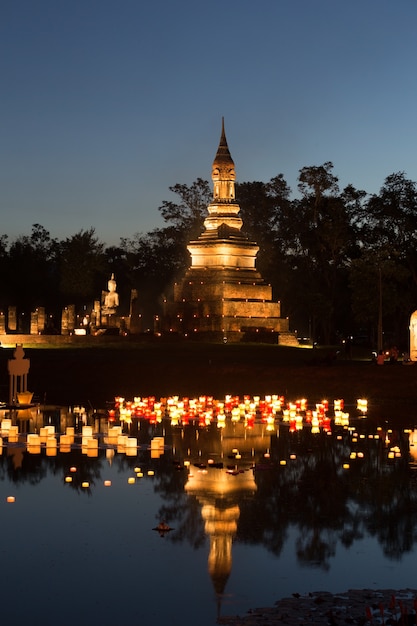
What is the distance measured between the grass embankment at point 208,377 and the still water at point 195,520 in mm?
10299

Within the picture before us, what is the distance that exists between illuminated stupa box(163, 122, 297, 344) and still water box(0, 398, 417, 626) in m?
45.3

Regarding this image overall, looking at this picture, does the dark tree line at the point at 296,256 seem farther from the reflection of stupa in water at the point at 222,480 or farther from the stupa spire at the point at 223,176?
the reflection of stupa in water at the point at 222,480

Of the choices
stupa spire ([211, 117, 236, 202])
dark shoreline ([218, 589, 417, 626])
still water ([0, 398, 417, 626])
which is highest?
stupa spire ([211, 117, 236, 202])

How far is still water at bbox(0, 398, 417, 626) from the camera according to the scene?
555 inches

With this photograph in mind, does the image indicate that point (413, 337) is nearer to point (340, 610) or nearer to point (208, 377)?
point (208, 377)

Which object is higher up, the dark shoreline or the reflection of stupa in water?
the reflection of stupa in water

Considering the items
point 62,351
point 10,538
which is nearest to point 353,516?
point 10,538

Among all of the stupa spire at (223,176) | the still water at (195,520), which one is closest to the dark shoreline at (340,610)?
the still water at (195,520)

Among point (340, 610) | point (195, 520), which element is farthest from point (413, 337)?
point (340, 610)

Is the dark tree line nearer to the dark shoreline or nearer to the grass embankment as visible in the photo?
the grass embankment

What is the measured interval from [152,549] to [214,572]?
1.69 metres

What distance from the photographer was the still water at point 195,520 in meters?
14.1

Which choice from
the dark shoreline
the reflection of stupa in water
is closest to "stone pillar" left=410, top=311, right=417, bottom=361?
the reflection of stupa in water

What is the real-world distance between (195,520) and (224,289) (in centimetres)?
6118
